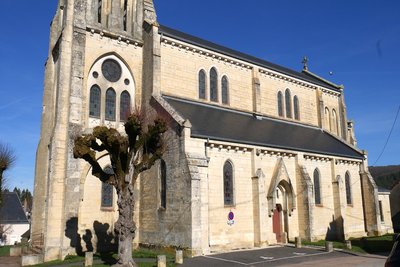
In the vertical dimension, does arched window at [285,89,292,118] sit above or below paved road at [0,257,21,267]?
above

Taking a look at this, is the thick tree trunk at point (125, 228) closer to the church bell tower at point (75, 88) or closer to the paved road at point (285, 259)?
the paved road at point (285, 259)

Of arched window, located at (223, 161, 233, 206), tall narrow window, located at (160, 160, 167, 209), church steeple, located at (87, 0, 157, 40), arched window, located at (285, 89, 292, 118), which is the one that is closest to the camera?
tall narrow window, located at (160, 160, 167, 209)

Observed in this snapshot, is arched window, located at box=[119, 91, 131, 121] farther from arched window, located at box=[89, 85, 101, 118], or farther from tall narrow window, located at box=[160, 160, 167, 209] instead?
tall narrow window, located at box=[160, 160, 167, 209]

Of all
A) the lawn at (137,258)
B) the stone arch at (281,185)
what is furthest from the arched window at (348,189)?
the lawn at (137,258)

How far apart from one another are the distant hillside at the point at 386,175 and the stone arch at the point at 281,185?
72.9 metres

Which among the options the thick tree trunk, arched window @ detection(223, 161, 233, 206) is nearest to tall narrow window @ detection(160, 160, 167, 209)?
arched window @ detection(223, 161, 233, 206)

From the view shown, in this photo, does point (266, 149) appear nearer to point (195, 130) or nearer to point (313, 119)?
point (195, 130)

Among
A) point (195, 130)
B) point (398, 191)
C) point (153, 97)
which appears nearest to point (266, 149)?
point (195, 130)

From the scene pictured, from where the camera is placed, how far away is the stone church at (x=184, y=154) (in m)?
20.5

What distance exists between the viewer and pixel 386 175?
99.9 m

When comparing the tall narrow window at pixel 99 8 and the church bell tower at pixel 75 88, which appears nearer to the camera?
the church bell tower at pixel 75 88

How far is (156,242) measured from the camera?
21422mm

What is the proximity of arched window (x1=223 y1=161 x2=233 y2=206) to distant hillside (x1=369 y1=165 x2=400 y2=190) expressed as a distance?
7810 cm

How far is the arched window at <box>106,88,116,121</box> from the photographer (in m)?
23.8
